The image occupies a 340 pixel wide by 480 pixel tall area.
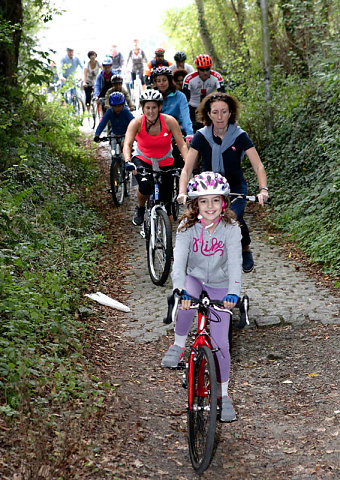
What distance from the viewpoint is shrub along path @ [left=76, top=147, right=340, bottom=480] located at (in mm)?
4508

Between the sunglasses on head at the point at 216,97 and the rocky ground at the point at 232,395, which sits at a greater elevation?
the sunglasses on head at the point at 216,97

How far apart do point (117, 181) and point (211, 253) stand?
8.79m

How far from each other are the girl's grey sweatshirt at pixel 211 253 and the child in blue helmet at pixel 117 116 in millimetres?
8001

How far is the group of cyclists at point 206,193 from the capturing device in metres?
4.91

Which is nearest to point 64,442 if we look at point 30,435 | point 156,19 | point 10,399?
point 30,435

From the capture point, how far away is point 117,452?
4.61 m

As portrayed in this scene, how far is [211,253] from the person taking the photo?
5051 millimetres

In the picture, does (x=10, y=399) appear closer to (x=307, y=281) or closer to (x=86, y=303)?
(x=86, y=303)

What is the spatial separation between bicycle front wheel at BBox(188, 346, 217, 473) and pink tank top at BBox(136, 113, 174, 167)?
4939 mm

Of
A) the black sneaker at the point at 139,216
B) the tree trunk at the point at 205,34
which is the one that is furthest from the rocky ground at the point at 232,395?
the tree trunk at the point at 205,34

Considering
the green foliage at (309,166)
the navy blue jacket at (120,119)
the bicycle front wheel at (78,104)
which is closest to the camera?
the green foliage at (309,166)

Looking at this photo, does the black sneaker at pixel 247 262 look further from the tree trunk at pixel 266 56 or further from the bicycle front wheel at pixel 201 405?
the tree trunk at pixel 266 56

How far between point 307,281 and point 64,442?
17.7ft

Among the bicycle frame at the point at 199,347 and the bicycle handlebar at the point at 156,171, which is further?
the bicycle handlebar at the point at 156,171
